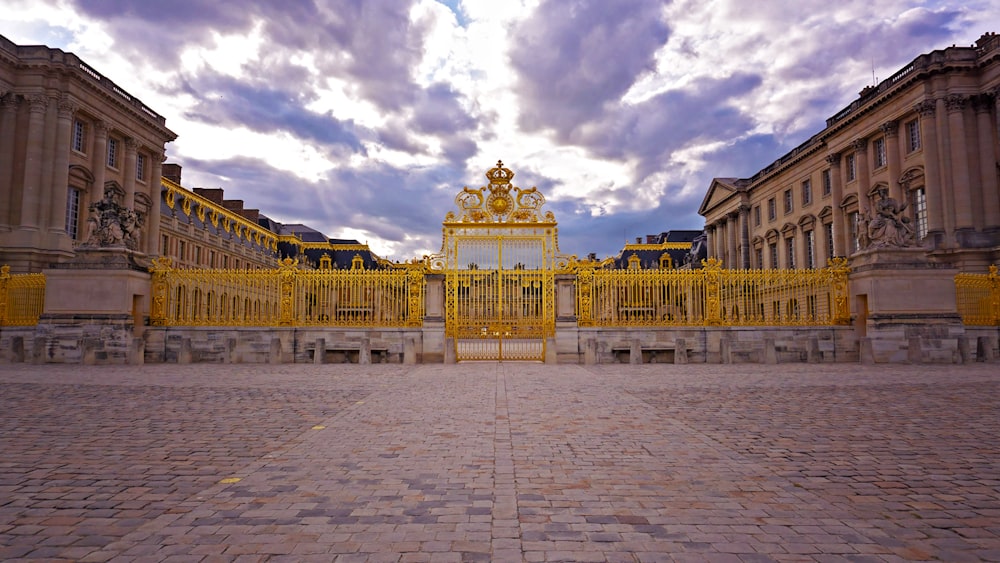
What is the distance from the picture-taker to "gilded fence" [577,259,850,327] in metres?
19.7

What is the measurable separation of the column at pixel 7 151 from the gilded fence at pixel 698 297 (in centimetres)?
3409

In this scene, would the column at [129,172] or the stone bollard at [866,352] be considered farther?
the column at [129,172]

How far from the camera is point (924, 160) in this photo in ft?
113

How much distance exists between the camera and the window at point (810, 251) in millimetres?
48219

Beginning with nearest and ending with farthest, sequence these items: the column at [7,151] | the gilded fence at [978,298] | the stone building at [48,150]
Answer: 1. the gilded fence at [978,298]
2. the stone building at [48,150]
3. the column at [7,151]

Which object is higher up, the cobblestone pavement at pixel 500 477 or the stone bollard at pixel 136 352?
the stone bollard at pixel 136 352

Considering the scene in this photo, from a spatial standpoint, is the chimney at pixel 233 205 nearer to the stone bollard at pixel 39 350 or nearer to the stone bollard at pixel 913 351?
the stone bollard at pixel 39 350

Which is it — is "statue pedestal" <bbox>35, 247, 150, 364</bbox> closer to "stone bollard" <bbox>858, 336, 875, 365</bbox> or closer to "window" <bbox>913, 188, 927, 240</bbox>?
"stone bollard" <bbox>858, 336, 875, 365</bbox>

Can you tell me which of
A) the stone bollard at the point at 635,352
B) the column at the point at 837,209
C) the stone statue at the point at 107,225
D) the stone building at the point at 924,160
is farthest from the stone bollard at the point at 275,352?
the column at the point at 837,209

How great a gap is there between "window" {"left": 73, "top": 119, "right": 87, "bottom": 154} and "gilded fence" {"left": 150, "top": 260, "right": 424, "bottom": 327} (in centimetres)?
2450

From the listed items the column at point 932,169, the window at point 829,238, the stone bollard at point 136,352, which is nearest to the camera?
the stone bollard at point 136,352

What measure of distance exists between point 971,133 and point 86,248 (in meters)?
42.7

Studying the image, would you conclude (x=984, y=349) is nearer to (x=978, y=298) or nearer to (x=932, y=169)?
(x=978, y=298)

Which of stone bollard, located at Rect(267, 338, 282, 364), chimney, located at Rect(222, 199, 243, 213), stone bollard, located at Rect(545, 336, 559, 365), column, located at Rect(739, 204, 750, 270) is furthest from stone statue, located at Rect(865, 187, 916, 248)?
chimney, located at Rect(222, 199, 243, 213)
